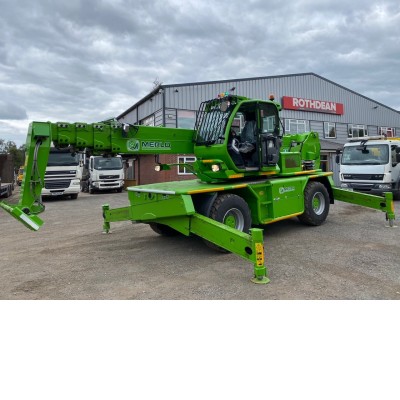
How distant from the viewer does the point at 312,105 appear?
26500mm

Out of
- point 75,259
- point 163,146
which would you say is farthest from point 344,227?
point 75,259

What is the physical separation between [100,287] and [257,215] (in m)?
3.60

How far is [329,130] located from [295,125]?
3942 mm

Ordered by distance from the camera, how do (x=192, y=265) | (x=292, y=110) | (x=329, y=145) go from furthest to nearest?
(x=329, y=145) → (x=292, y=110) → (x=192, y=265)

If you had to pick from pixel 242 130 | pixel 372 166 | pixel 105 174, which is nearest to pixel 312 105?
pixel 372 166

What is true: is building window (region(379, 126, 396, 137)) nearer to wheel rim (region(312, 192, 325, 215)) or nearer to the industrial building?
the industrial building

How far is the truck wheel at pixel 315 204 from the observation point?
8844 millimetres

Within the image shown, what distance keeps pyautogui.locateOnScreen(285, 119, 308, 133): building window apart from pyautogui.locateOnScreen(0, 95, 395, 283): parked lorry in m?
17.2

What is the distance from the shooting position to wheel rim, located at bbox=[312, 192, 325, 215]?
9.36 metres

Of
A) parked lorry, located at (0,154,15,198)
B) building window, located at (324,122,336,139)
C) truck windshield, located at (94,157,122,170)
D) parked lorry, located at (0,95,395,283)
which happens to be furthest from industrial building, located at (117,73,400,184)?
parked lorry, located at (0,95,395,283)

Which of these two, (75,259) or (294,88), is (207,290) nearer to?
(75,259)

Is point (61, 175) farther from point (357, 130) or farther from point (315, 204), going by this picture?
point (357, 130)

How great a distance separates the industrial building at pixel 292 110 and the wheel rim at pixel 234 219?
13.2 meters

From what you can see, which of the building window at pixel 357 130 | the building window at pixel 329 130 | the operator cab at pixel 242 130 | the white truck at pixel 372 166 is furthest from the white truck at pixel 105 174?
the building window at pixel 357 130
